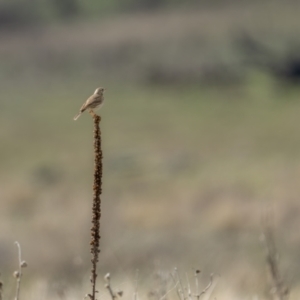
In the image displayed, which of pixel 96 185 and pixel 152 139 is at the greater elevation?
pixel 152 139

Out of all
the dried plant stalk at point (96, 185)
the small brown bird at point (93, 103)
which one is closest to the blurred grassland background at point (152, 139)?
the dried plant stalk at point (96, 185)

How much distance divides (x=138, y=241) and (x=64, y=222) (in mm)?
5708

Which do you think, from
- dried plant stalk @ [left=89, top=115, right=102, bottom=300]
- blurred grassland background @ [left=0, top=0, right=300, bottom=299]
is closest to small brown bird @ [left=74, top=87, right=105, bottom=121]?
dried plant stalk @ [left=89, top=115, right=102, bottom=300]

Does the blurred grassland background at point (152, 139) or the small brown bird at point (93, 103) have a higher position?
the blurred grassland background at point (152, 139)

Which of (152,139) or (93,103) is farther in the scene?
(152,139)

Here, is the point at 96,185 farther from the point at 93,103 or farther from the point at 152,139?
the point at 152,139

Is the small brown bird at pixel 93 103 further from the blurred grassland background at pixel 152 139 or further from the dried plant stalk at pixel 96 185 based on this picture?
the blurred grassland background at pixel 152 139

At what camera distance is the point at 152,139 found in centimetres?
5453

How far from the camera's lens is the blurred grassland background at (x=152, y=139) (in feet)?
57.6

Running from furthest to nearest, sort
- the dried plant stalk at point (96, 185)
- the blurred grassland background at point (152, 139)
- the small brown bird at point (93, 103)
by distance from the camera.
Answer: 1. the blurred grassland background at point (152, 139)
2. the small brown bird at point (93, 103)
3. the dried plant stalk at point (96, 185)

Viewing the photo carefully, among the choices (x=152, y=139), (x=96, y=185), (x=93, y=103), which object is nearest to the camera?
(x=96, y=185)

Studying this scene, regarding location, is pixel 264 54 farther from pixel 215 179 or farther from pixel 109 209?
pixel 109 209

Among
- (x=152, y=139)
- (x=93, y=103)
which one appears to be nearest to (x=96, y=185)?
(x=93, y=103)

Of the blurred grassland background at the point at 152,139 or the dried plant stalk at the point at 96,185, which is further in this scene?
the blurred grassland background at the point at 152,139
